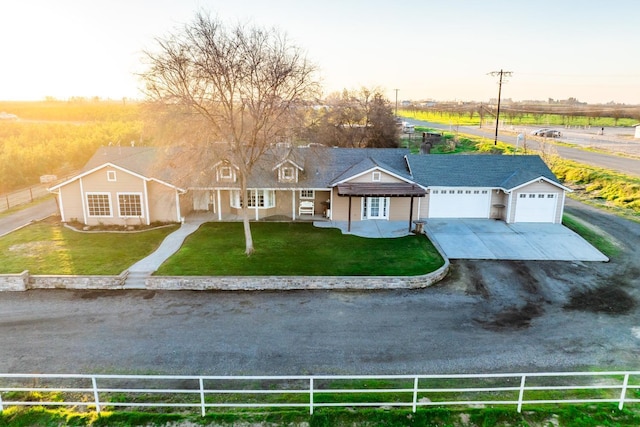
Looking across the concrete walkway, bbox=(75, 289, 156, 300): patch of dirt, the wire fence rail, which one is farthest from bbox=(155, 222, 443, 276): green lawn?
the wire fence rail

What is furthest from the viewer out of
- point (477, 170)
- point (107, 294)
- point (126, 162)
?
point (477, 170)

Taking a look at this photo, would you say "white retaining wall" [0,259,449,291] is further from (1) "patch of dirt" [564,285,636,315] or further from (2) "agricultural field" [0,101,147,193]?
(2) "agricultural field" [0,101,147,193]

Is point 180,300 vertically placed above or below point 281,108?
below

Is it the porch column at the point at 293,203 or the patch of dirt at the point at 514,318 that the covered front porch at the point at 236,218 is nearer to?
the porch column at the point at 293,203

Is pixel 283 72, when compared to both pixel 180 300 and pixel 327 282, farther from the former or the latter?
pixel 180 300

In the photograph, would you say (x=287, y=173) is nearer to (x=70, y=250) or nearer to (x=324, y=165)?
(x=324, y=165)

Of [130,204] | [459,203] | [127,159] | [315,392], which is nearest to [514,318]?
[315,392]

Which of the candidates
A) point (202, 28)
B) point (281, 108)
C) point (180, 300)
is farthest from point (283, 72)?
point (180, 300)

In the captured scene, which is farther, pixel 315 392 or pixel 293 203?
pixel 293 203
